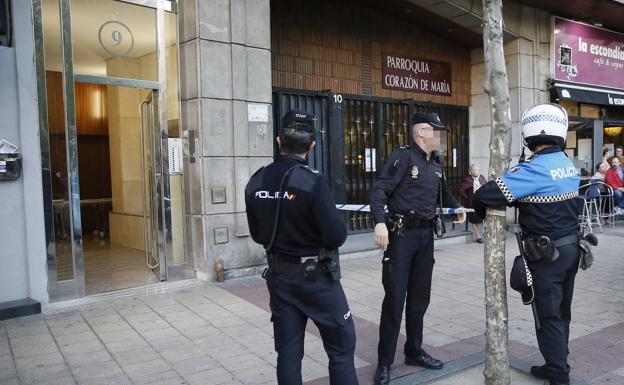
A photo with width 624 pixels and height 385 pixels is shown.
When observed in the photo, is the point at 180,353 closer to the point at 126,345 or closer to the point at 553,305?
the point at 126,345

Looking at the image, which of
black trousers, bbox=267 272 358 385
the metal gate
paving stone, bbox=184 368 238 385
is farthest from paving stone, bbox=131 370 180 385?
the metal gate

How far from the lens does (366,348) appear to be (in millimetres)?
4617

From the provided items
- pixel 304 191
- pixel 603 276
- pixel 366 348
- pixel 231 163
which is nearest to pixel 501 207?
pixel 304 191

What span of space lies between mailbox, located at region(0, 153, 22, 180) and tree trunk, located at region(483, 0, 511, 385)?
4830 millimetres

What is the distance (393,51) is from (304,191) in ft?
28.0

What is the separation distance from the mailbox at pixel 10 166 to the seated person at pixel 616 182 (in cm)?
1226

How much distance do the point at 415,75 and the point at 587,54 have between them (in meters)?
4.99

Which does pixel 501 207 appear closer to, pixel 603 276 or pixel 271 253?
pixel 271 253

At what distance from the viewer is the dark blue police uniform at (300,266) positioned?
2.97 m

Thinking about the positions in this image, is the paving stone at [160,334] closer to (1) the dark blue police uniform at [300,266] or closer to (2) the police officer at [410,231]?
(2) the police officer at [410,231]

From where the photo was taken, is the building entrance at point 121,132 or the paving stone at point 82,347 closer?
the paving stone at point 82,347

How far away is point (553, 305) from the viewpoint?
371cm

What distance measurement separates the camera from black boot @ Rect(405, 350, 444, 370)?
163 inches

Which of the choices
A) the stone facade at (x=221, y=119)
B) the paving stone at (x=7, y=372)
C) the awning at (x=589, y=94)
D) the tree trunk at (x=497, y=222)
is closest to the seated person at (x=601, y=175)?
the awning at (x=589, y=94)
